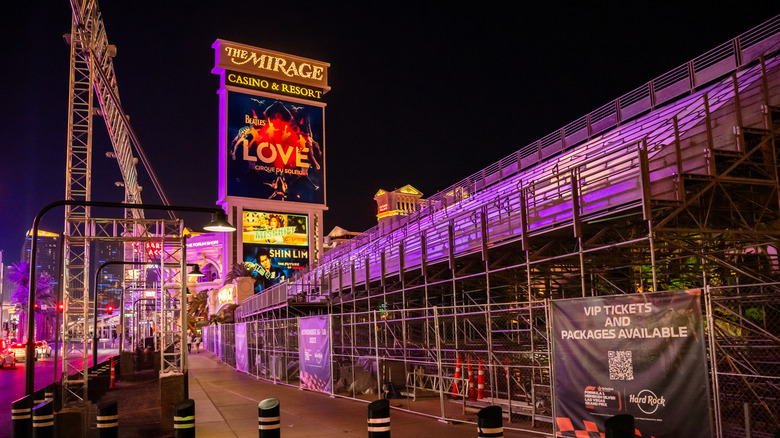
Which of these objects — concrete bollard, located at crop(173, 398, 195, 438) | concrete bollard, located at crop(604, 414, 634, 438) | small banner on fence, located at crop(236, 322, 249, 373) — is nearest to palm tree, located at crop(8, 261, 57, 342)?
small banner on fence, located at crop(236, 322, 249, 373)

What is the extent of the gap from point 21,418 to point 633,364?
1015 cm

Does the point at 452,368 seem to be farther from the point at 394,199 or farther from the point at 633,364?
the point at 394,199

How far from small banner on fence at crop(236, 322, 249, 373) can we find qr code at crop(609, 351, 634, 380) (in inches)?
971

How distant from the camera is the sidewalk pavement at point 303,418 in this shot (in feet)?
42.7

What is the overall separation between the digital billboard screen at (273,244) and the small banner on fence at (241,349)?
45866 millimetres

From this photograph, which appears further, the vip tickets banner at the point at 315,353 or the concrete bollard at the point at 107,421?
the vip tickets banner at the point at 315,353

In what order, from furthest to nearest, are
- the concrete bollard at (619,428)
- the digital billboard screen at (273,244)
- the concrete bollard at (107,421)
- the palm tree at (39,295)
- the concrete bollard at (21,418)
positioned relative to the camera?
1. the digital billboard screen at (273,244)
2. the palm tree at (39,295)
3. the concrete bollard at (21,418)
4. the concrete bollard at (107,421)
5. the concrete bollard at (619,428)

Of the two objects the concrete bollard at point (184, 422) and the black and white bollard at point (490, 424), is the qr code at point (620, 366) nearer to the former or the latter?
the black and white bollard at point (490, 424)

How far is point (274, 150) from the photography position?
8356cm

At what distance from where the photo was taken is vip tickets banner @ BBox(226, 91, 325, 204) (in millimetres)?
81250

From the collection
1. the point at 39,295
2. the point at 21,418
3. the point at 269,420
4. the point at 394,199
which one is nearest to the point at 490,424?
the point at 269,420

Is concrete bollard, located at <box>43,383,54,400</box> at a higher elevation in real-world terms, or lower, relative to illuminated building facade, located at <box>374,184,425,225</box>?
lower

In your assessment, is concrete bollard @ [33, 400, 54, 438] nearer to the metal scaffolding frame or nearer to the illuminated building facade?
the metal scaffolding frame

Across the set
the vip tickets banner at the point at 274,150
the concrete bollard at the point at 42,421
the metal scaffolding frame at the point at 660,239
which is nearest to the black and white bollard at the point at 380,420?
the metal scaffolding frame at the point at 660,239
